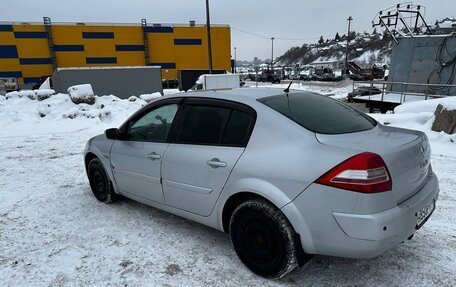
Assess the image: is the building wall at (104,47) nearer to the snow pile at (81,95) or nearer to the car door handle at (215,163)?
the snow pile at (81,95)

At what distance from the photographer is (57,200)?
462 centimetres

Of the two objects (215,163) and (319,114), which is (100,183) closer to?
(215,163)

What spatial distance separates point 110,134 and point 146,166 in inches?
32.4

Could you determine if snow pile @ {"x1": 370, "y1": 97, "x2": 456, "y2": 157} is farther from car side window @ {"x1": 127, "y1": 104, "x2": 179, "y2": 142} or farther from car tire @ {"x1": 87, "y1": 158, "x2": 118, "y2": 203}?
car tire @ {"x1": 87, "y1": 158, "x2": 118, "y2": 203}

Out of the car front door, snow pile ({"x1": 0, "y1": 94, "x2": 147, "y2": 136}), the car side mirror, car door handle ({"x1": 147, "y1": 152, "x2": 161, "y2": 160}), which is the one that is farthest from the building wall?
car door handle ({"x1": 147, "y1": 152, "x2": 161, "y2": 160})

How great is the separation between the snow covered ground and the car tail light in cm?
94

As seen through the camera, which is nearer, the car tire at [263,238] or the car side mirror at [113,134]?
the car tire at [263,238]

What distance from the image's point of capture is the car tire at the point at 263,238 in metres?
2.44

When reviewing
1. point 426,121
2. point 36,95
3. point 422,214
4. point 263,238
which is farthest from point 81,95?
point 422,214

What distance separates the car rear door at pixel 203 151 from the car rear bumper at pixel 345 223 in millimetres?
698

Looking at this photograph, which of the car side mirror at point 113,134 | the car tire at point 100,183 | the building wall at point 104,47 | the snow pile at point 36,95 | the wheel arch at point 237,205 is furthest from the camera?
the building wall at point 104,47

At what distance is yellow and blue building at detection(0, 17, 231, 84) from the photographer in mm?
37781

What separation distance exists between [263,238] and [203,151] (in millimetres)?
930

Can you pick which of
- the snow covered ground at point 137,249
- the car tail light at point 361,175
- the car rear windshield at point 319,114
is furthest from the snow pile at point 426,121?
the car tail light at point 361,175
